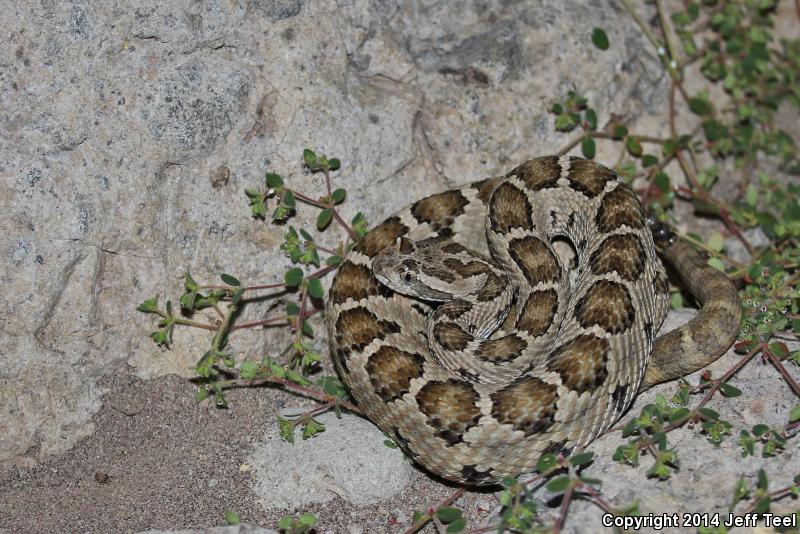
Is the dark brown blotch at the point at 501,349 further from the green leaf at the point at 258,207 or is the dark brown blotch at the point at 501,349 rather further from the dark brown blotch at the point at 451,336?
the green leaf at the point at 258,207

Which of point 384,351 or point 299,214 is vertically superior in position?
point 299,214

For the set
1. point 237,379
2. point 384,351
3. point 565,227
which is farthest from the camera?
point 565,227

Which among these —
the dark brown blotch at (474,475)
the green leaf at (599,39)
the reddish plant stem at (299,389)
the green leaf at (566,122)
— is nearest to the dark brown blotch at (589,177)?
the green leaf at (566,122)

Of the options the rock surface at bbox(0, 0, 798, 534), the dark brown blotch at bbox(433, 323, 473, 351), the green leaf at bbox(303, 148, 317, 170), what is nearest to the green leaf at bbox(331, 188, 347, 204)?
the rock surface at bbox(0, 0, 798, 534)

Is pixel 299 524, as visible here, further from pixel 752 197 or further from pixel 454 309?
pixel 752 197

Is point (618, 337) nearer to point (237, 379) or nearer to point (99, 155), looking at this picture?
point (237, 379)

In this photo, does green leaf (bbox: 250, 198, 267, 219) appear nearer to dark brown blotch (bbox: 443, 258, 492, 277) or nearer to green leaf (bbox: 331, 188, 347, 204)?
green leaf (bbox: 331, 188, 347, 204)

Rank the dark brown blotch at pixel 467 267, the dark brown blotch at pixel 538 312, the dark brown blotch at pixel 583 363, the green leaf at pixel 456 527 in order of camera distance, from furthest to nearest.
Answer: the dark brown blotch at pixel 467 267 → the dark brown blotch at pixel 538 312 → the dark brown blotch at pixel 583 363 → the green leaf at pixel 456 527

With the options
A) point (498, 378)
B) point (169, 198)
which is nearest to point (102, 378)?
point (169, 198)
